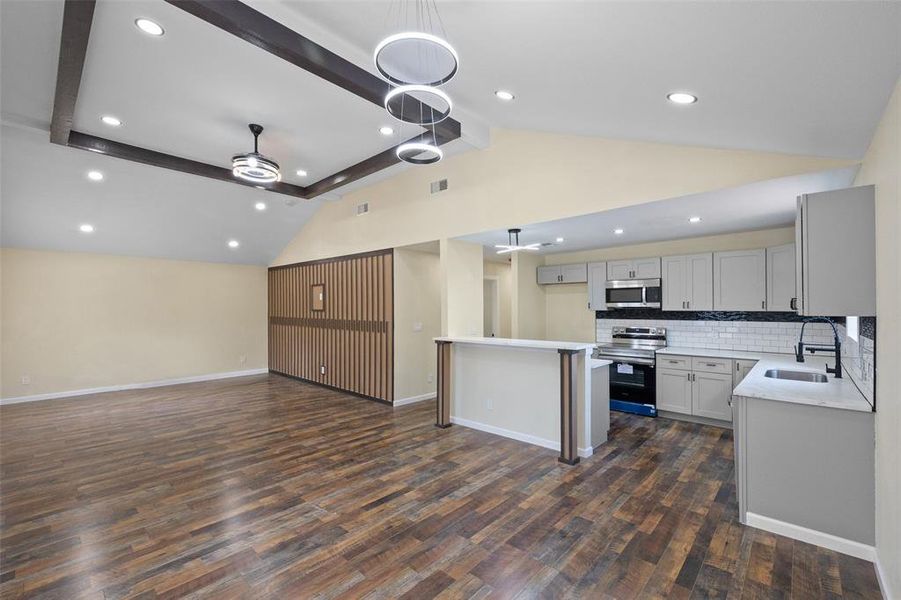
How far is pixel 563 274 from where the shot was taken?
6.79 meters

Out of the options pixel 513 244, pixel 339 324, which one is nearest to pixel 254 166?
pixel 513 244

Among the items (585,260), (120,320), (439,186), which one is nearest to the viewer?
(439,186)

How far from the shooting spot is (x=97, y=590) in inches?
86.0

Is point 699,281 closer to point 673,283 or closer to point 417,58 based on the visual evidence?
point 673,283

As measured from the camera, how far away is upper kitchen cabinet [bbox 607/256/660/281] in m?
5.75

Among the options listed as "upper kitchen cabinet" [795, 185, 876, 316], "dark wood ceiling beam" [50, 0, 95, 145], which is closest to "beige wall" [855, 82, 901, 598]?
"upper kitchen cabinet" [795, 185, 876, 316]

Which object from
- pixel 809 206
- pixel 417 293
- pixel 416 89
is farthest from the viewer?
pixel 417 293

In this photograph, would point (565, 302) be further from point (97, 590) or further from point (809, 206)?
point (97, 590)

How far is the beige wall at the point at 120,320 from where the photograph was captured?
6738 millimetres

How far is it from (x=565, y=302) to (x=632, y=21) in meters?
5.56

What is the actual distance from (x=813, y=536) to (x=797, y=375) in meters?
1.70

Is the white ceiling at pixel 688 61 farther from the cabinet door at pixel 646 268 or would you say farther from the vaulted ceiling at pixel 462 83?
the cabinet door at pixel 646 268

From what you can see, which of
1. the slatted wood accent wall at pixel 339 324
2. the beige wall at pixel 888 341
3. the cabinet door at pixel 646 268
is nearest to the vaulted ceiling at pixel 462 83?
the beige wall at pixel 888 341

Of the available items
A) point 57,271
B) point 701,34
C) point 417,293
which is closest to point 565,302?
point 417,293
